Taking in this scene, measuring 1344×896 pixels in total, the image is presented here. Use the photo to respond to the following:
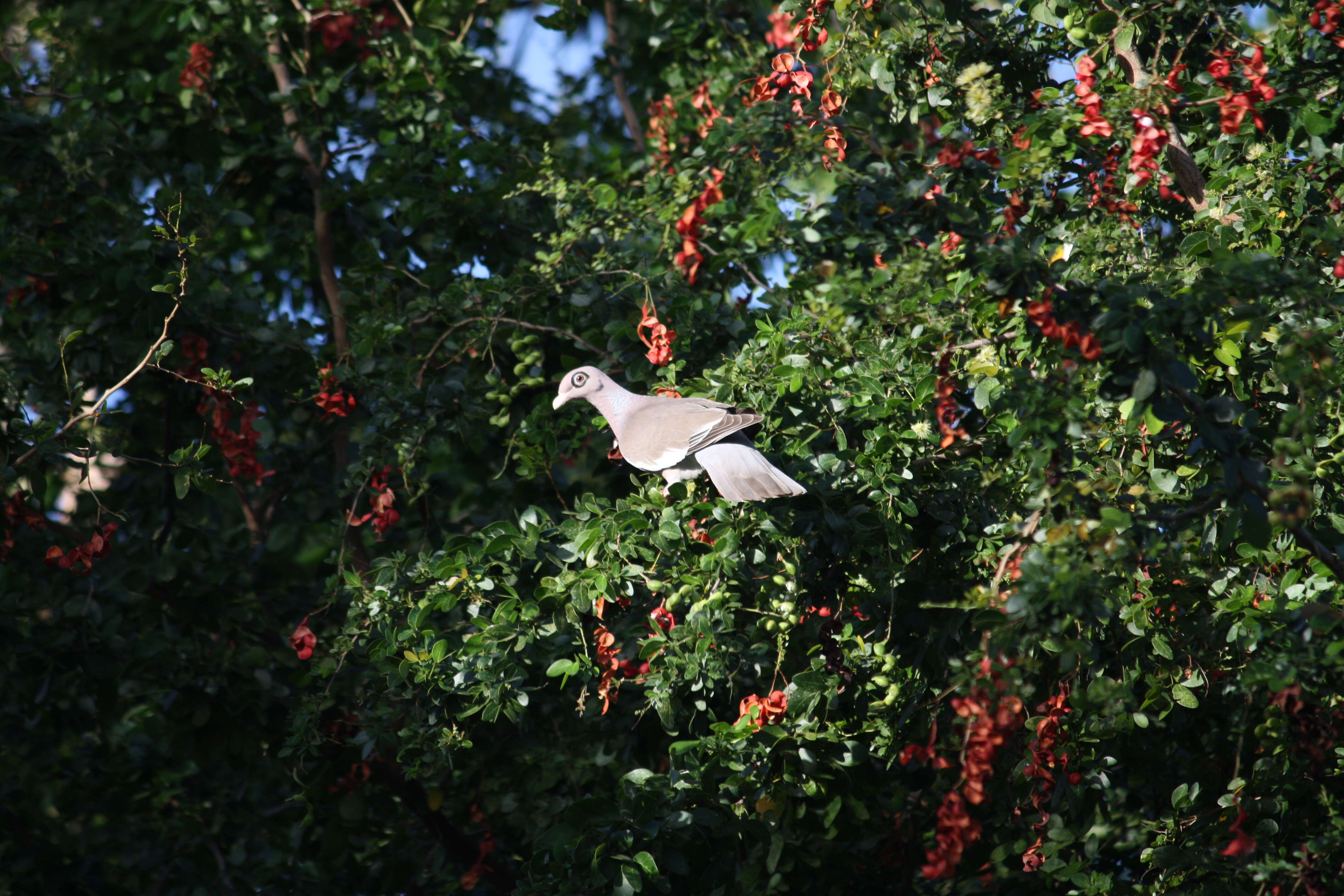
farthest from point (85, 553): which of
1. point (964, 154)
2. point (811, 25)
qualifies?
point (964, 154)

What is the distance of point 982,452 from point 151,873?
3523 mm

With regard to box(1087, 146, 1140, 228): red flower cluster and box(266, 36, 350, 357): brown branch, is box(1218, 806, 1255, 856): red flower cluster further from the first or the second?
box(266, 36, 350, 357): brown branch

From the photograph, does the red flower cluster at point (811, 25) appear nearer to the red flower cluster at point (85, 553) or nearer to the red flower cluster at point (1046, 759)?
the red flower cluster at point (1046, 759)

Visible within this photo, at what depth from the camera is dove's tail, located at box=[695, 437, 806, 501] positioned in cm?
249

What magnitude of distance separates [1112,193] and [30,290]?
3.68m

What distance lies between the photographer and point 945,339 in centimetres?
282

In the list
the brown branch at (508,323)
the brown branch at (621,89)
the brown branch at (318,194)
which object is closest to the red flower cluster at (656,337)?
the brown branch at (508,323)

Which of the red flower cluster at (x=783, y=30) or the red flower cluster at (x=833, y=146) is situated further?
the red flower cluster at (x=783, y=30)

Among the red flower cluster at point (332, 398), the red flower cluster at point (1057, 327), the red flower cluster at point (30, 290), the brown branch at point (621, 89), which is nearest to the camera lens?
the red flower cluster at point (1057, 327)

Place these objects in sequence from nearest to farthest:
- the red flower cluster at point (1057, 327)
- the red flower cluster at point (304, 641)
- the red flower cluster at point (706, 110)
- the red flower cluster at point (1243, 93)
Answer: the red flower cluster at point (1057, 327)
the red flower cluster at point (1243, 93)
the red flower cluster at point (304, 641)
the red flower cluster at point (706, 110)

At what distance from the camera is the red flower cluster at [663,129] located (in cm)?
439

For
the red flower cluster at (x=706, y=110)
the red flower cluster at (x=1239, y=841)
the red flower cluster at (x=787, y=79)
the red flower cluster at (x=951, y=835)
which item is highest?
the red flower cluster at (x=706, y=110)

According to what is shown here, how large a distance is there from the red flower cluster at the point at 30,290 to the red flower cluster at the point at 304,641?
1658mm

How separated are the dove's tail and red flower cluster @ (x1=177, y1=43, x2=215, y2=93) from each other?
2.97 m
